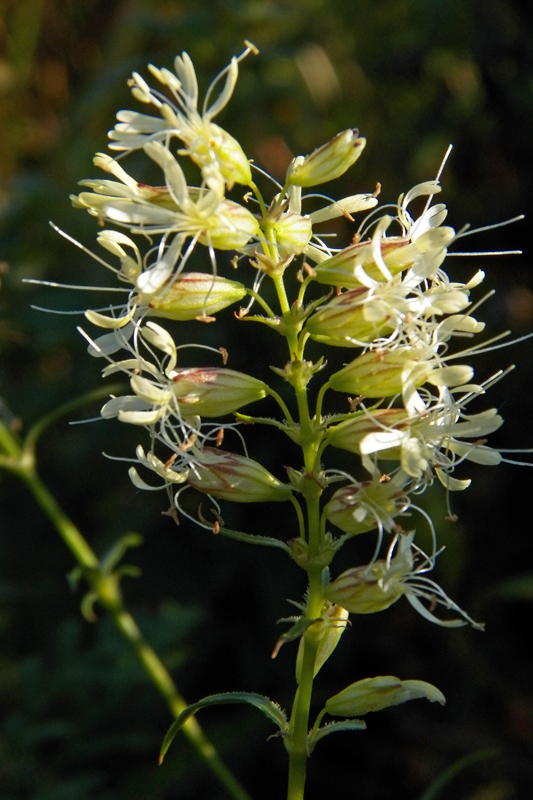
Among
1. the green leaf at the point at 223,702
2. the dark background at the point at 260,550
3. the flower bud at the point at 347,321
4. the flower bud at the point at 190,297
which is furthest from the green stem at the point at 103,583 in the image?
the flower bud at the point at 347,321

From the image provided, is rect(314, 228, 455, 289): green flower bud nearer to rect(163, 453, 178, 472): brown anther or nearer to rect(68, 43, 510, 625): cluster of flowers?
rect(68, 43, 510, 625): cluster of flowers

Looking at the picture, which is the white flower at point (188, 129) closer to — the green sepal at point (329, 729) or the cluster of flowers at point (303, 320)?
the cluster of flowers at point (303, 320)

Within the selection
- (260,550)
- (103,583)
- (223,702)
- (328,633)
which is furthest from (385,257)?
(260,550)

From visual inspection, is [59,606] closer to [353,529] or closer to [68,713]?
[68,713]

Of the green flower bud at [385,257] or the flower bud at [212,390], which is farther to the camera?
the flower bud at [212,390]

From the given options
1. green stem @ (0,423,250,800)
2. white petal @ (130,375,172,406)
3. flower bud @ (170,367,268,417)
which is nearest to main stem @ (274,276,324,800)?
flower bud @ (170,367,268,417)

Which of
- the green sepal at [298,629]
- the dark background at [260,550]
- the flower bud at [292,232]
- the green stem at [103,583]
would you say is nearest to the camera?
the green sepal at [298,629]
